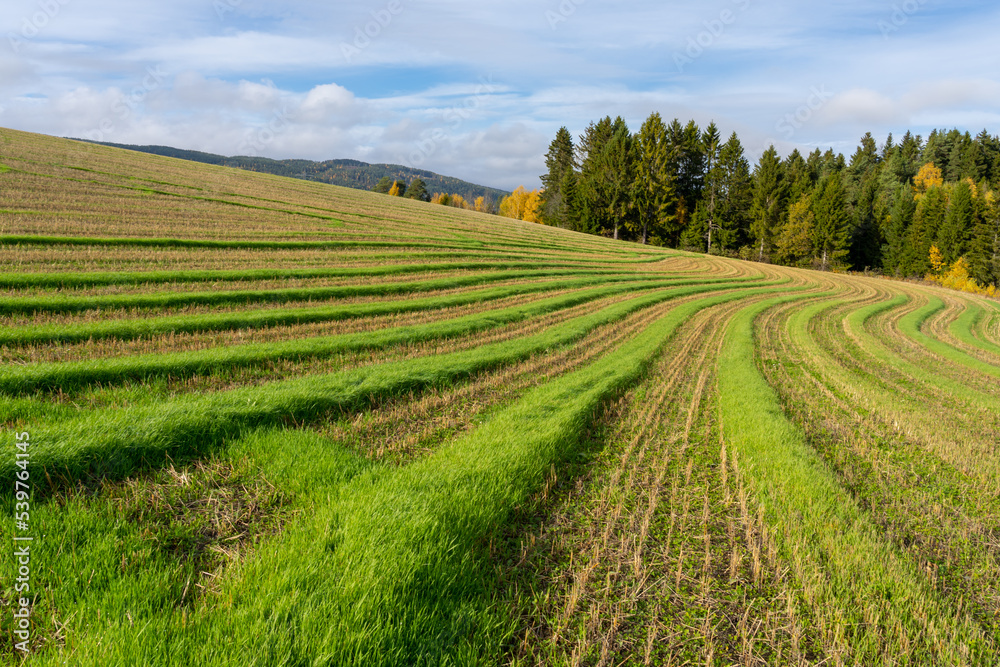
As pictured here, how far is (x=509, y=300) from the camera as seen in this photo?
20344 millimetres

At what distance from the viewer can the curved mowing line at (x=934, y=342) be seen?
15.6 m

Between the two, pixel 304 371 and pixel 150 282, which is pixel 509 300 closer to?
pixel 304 371

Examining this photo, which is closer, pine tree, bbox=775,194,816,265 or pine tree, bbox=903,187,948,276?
pine tree, bbox=903,187,948,276

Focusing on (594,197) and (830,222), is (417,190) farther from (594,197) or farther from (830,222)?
(830,222)

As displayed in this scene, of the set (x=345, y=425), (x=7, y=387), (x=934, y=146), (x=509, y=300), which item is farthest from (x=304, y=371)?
(x=934, y=146)

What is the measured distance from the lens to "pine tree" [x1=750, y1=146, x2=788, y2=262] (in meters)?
62.8

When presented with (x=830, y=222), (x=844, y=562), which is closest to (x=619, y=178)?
(x=830, y=222)

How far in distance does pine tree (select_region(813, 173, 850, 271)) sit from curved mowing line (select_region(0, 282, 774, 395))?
62.2m

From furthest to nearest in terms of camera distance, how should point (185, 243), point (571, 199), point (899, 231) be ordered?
point (571, 199) → point (899, 231) → point (185, 243)

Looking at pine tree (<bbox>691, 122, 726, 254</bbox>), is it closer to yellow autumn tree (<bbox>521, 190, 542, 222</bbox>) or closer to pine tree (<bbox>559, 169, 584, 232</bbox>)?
pine tree (<bbox>559, 169, 584, 232</bbox>)

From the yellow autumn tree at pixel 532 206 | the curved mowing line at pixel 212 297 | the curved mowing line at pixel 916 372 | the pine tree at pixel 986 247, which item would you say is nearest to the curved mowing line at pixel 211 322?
the curved mowing line at pixel 212 297

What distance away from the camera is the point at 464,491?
4.84 m

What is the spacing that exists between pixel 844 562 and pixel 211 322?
13990mm

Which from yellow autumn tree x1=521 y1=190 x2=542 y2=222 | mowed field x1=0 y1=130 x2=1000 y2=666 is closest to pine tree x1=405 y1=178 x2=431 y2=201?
yellow autumn tree x1=521 y1=190 x2=542 y2=222
